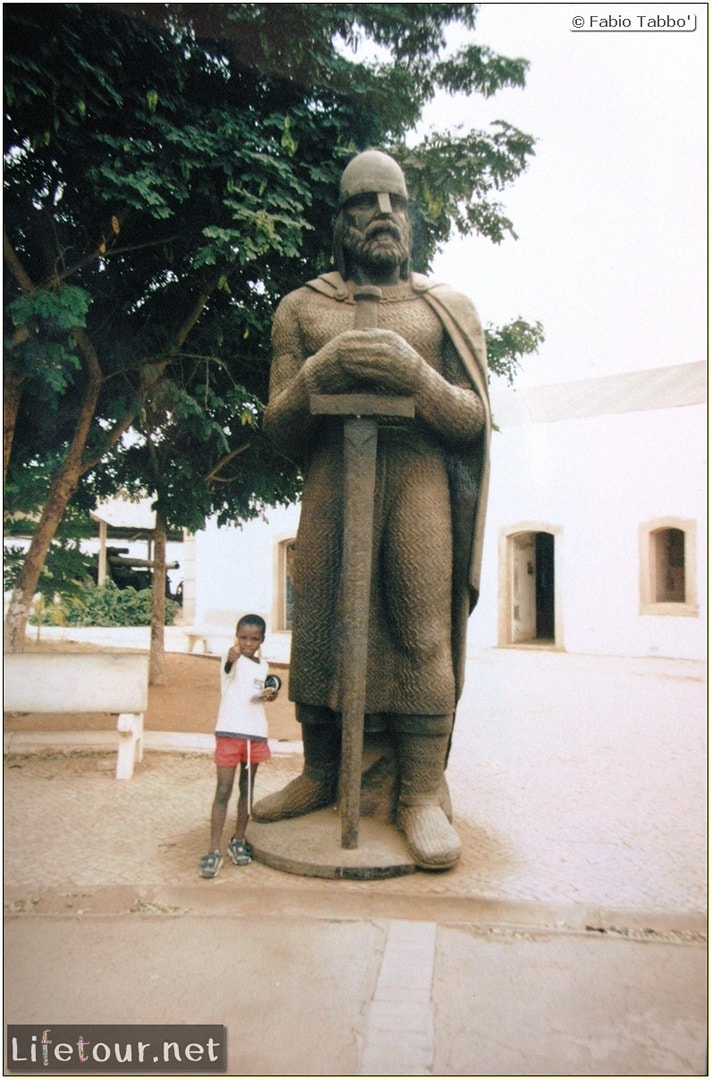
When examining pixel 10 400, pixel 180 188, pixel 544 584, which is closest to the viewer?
pixel 180 188

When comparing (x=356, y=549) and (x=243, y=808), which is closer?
(x=356, y=549)

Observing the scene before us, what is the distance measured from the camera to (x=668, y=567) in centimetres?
410

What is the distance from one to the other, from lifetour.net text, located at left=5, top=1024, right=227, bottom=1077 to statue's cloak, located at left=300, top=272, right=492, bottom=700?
59.2 inches

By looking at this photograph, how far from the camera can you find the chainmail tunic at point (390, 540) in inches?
117

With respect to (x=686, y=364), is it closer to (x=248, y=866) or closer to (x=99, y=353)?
(x=248, y=866)

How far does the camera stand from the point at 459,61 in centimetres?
306

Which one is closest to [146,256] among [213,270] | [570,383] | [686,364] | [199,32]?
[213,270]

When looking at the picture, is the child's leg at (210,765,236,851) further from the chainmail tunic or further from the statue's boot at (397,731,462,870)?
the statue's boot at (397,731,462,870)

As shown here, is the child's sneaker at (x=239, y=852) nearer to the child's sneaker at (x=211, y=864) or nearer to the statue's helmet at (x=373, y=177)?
the child's sneaker at (x=211, y=864)

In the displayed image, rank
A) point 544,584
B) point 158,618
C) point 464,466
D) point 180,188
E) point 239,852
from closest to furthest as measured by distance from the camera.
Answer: point 239,852 < point 464,466 < point 180,188 < point 158,618 < point 544,584

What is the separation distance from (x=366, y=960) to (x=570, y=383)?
11.0 feet

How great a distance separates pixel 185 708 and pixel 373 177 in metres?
4.42

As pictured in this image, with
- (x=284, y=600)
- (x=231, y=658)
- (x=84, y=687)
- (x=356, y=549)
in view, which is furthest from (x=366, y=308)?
(x=84, y=687)

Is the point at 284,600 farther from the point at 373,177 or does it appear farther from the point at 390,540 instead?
the point at 373,177
